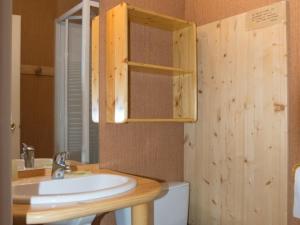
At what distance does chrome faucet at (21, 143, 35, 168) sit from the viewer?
4.68ft

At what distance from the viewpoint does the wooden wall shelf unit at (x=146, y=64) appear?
62.4 inches

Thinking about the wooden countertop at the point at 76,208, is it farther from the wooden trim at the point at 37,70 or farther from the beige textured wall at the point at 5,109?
the wooden trim at the point at 37,70

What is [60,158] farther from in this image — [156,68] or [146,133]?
[156,68]

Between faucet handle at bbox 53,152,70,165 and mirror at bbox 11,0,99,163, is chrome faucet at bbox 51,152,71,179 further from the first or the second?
mirror at bbox 11,0,99,163

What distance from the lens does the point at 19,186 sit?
4.04 ft

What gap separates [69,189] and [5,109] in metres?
0.99

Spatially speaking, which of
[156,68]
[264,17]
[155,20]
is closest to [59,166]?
[156,68]

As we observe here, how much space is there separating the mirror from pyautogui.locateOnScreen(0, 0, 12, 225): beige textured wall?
100 cm

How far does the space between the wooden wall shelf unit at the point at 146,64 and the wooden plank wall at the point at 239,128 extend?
0.10 metres

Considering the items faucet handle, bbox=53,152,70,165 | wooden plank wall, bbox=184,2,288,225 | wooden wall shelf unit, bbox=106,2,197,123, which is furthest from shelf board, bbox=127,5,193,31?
faucet handle, bbox=53,152,70,165

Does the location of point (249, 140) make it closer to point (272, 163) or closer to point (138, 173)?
point (272, 163)

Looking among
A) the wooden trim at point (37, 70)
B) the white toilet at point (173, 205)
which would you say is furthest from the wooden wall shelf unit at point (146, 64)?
the white toilet at point (173, 205)

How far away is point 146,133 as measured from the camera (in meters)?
1.87

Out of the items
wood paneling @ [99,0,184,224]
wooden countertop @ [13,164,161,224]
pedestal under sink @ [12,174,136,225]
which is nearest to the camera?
wooden countertop @ [13,164,161,224]
